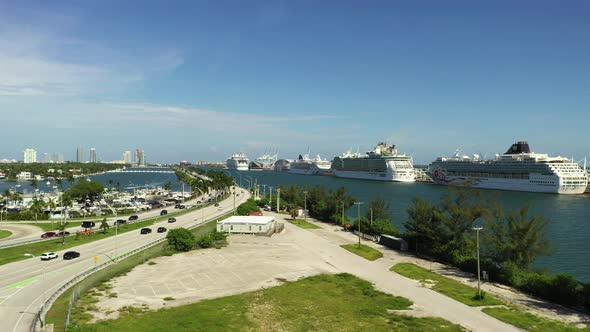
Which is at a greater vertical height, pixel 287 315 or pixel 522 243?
pixel 522 243

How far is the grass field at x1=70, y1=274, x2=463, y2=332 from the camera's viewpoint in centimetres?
2480

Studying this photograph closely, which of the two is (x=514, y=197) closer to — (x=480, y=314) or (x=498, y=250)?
(x=498, y=250)

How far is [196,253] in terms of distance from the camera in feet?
155

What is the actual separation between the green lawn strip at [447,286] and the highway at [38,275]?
27826 mm

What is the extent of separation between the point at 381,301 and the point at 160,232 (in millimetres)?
39832

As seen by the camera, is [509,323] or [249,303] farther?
[249,303]

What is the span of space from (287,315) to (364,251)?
2258 cm

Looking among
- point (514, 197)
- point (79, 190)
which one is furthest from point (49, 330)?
point (514, 197)

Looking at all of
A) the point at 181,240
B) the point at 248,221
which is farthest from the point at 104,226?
the point at 248,221

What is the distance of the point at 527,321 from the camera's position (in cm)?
2594

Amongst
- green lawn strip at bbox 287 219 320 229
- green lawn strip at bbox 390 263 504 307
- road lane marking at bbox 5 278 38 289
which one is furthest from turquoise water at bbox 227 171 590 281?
road lane marking at bbox 5 278 38 289

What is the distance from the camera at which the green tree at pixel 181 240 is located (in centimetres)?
4769

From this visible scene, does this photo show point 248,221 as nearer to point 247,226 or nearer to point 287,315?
point 247,226

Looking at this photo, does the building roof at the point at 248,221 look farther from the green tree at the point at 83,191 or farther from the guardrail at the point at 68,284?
the green tree at the point at 83,191
